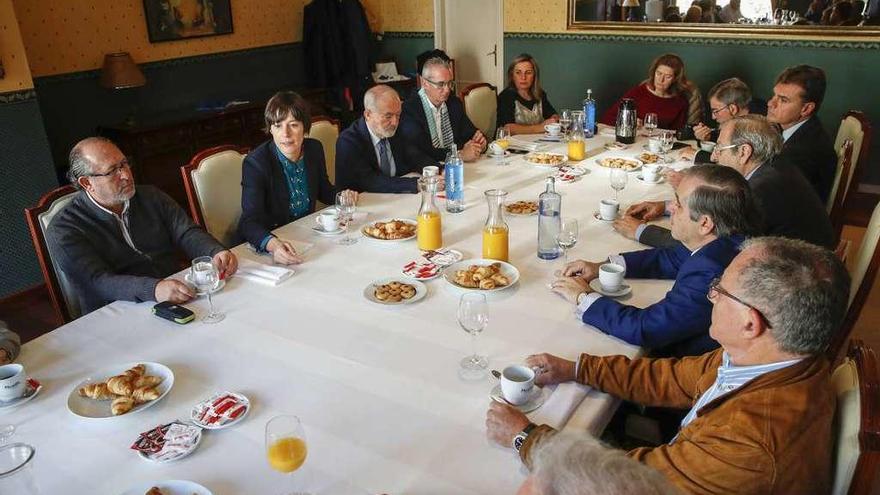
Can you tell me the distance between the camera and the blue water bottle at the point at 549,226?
2357 millimetres

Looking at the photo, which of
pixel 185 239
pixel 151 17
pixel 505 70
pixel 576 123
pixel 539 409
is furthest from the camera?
pixel 505 70

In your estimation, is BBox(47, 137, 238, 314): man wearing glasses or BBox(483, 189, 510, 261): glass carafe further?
BBox(483, 189, 510, 261): glass carafe

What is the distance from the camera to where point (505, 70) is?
6922 mm

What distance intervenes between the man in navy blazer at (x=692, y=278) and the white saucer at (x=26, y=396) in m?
1.50

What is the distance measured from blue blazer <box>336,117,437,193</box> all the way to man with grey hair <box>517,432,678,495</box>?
2.35 metres

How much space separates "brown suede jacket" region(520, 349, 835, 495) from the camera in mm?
1191

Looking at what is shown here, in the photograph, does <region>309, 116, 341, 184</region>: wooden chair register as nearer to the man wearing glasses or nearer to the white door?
the man wearing glasses

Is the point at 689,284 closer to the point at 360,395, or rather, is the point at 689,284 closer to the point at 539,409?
the point at 539,409

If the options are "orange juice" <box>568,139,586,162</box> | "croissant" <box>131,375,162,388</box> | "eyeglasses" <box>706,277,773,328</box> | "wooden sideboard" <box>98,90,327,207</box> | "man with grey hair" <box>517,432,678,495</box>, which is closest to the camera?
"man with grey hair" <box>517,432,678,495</box>

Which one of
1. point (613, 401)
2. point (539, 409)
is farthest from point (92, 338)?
point (613, 401)

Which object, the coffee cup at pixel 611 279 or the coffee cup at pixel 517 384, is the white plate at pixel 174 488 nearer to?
the coffee cup at pixel 517 384

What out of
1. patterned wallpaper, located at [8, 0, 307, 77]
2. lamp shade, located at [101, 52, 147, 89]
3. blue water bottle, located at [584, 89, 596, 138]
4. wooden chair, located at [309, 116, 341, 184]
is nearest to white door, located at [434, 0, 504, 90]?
patterned wallpaper, located at [8, 0, 307, 77]

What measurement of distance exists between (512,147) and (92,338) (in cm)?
266

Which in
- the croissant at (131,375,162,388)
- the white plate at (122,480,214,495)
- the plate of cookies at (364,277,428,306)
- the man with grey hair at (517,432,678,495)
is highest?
the man with grey hair at (517,432,678,495)
